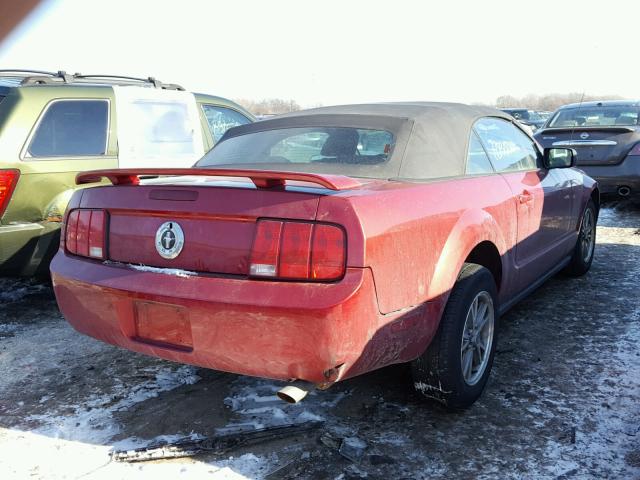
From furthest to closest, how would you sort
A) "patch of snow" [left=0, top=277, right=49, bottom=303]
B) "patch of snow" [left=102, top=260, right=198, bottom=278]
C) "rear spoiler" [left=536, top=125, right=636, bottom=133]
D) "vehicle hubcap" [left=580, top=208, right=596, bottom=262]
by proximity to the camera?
"rear spoiler" [left=536, top=125, right=636, bottom=133], "vehicle hubcap" [left=580, top=208, right=596, bottom=262], "patch of snow" [left=0, top=277, right=49, bottom=303], "patch of snow" [left=102, top=260, right=198, bottom=278]

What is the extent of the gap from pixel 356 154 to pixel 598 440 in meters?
1.70

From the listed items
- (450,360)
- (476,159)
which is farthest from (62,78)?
(450,360)

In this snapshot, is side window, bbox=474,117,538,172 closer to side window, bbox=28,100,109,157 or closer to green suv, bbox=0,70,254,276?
green suv, bbox=0,70,254,276

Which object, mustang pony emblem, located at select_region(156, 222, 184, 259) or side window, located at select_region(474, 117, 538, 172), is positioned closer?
mustang pony emblem, located at select_region(156, 222, 184, 259)

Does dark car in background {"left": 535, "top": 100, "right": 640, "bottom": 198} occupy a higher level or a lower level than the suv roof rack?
lower

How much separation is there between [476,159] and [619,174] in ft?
16.4

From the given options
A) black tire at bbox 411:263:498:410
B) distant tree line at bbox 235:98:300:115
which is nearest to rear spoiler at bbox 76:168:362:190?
black tire at bbox 411:263:498:410

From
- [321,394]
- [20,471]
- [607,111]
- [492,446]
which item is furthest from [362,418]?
[607,111]

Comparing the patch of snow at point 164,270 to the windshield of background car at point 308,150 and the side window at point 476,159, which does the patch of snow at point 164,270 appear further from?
the side window at point 476,159

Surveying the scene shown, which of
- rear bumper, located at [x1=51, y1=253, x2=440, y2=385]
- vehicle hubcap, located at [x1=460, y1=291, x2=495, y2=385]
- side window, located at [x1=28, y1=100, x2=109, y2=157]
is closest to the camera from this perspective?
rear bumper, located at [x1=51, y1=253, x2=440, y2=385]

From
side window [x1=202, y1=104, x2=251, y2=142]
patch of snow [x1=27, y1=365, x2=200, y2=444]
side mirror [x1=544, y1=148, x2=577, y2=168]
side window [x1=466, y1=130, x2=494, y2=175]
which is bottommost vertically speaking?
patch of snow [x1=27, y1=365, x2=200, y2=444]

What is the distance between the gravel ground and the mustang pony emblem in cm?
84

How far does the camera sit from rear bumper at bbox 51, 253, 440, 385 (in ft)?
7.10

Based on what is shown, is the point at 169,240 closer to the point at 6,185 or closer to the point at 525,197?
the point at 525,197
